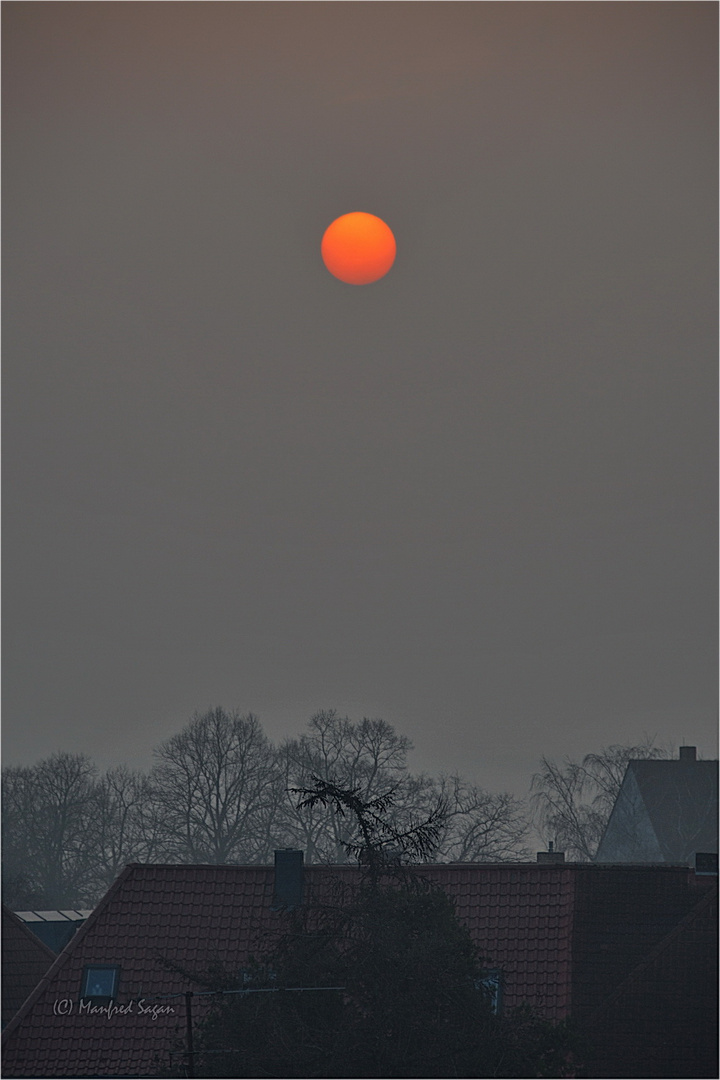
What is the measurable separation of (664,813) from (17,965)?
42.1 meters

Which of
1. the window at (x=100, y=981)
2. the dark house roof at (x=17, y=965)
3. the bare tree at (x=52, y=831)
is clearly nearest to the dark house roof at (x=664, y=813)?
the bare tree at (x=52, y=831)

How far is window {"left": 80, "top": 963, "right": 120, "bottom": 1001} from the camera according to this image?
1042 inches

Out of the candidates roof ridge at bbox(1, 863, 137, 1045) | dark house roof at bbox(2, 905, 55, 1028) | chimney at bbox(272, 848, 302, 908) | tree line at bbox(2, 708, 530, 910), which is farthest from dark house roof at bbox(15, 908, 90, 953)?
tree line at bbox(2, 708, 530, 910)

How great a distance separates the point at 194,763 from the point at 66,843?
9.23m

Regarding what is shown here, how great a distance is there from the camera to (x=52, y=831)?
82.4m

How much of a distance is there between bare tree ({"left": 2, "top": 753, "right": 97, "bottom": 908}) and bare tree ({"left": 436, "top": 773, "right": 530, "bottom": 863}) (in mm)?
21189

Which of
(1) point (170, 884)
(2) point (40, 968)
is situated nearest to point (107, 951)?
(1) point (170, 884)

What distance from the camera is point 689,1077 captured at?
24.0 meters

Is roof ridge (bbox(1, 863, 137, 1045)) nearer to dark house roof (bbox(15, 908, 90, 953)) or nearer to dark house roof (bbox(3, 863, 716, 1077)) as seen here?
dark house roof (bbox(3, 863, 716, 1077))

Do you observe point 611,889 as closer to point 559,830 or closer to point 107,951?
point 107,951

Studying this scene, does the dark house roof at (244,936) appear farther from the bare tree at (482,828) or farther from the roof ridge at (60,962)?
the bare tree at (482,828)


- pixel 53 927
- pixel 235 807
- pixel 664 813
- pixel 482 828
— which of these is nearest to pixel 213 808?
pixel 235 807

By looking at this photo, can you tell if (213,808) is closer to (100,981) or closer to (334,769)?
(334,769)

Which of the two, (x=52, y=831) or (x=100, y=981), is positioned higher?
(x=52, y=831)
